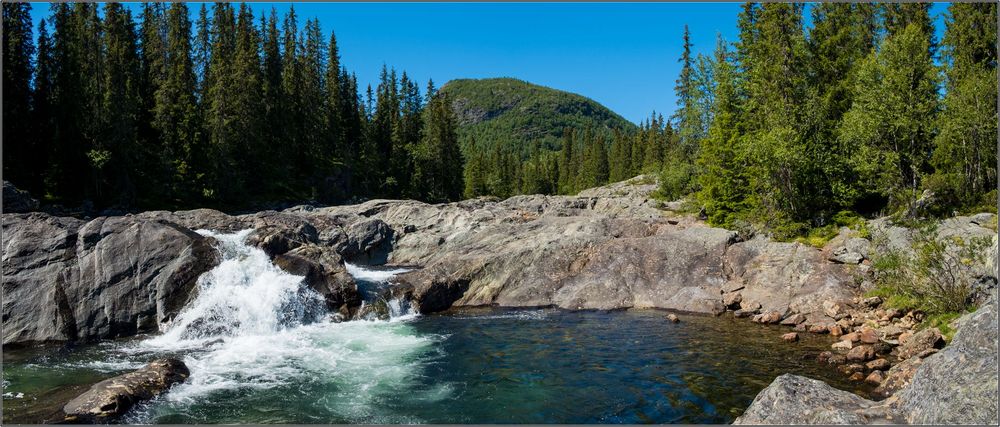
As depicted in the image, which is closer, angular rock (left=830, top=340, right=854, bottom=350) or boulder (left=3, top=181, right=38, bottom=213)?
angular rock (left=830, top=340, right=854, bottom=350)

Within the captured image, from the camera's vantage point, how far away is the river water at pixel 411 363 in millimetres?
13938

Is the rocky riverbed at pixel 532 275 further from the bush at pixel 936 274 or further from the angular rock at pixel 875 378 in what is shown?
the bush at pixel 936 274

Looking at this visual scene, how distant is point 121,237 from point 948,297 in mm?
31530

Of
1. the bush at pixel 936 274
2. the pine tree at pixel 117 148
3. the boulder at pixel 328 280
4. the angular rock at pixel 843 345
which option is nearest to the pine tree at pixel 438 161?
the pine tree at pixel 117 148

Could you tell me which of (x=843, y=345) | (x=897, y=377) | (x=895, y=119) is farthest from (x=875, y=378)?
(x=895, y=119)

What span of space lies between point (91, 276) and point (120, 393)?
37.5ft

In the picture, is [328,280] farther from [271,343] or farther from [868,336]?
[868,336]

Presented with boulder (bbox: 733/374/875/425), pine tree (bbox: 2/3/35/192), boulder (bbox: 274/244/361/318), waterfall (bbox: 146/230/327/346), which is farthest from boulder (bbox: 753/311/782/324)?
pine tree (bbox: 2/3/35/192)

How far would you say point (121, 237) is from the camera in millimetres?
23453

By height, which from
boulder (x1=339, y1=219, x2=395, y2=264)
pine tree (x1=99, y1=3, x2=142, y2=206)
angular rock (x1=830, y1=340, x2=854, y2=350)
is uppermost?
pine tree (x1=99, y1=3, x2=142, y2=206)

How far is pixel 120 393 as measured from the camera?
1367 centimetres

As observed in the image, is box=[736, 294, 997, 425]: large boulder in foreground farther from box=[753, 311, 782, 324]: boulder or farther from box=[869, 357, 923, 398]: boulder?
box=[753, 311, 782, 324]: boulder

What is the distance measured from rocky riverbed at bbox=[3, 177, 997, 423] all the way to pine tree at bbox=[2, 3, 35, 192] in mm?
20616

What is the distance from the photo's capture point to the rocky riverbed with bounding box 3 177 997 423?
21031 millimetres
